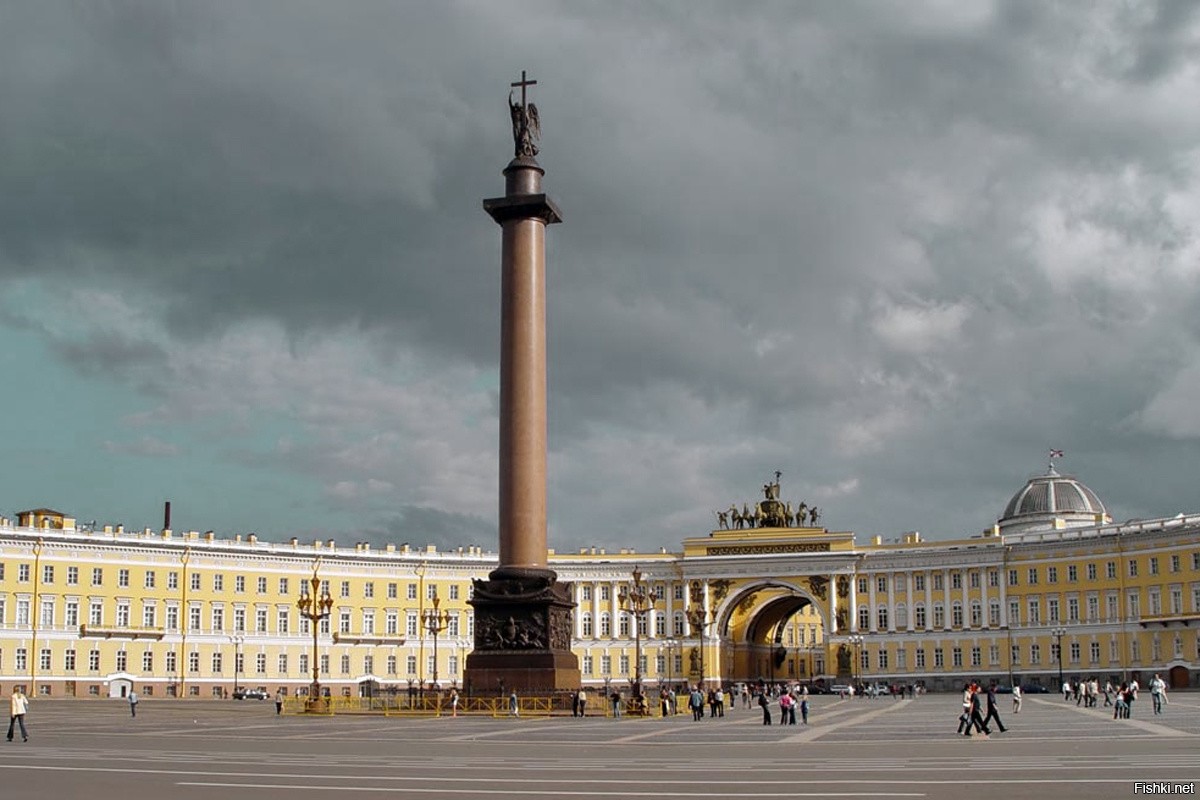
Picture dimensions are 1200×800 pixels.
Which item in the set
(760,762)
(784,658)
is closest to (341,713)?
(760,762)

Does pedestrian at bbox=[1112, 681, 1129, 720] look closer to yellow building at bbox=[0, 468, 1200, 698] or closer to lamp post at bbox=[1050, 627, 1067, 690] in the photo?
yellow building at bbox=[0, 468, 1200, 698]

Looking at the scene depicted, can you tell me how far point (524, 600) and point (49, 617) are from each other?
202 feet

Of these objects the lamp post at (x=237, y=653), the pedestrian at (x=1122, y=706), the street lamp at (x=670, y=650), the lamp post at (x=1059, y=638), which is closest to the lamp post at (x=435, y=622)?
the lamp post at (x=237, y=653)

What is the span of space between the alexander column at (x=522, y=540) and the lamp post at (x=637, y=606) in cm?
639

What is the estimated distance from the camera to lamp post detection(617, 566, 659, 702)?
2293 inches

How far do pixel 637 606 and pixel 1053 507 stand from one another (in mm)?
73351

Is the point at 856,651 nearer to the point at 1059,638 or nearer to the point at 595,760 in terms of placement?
the point at 1059,638

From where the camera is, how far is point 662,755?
2980 centimetres

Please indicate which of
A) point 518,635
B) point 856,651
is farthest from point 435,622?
point 518,635

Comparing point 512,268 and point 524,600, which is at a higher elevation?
point 512,268

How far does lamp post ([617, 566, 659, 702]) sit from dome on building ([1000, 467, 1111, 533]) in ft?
112

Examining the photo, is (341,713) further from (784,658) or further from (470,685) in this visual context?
(784,658)

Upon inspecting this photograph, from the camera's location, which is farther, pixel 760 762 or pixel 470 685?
pixel 470 685
